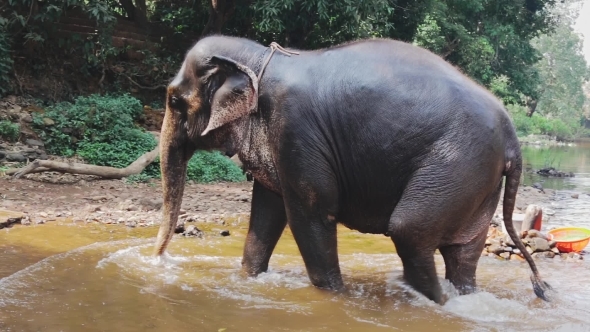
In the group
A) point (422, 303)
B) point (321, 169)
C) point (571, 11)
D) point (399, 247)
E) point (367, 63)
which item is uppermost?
point (571, 11)

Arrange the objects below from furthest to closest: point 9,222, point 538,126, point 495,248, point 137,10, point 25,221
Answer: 1. point 538,126
2. point 137,10
3. point 495,248
4. point 25,221
5. point 9,222

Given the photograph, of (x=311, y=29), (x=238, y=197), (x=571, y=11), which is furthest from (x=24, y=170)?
(x=571, y=11)

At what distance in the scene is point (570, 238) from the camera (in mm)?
6809

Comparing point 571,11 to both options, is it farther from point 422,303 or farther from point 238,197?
point 422,303

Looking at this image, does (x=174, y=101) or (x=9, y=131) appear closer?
(x=174, y=101)

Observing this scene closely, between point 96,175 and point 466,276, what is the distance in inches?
254

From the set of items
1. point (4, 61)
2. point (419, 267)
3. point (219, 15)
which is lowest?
point (419, 267)

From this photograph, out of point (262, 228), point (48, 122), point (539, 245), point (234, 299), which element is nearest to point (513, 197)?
point (262, 228)

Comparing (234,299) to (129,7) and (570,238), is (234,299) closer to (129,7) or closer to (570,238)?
(570,238)

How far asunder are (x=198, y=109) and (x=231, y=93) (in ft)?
1.31

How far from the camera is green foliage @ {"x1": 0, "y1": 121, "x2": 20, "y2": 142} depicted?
32.3 ft

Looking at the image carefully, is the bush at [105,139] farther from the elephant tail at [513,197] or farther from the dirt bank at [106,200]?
the elephant tail at [513,197]

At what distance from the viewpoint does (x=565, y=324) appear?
3768 mm

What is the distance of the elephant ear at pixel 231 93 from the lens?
4.13 m
